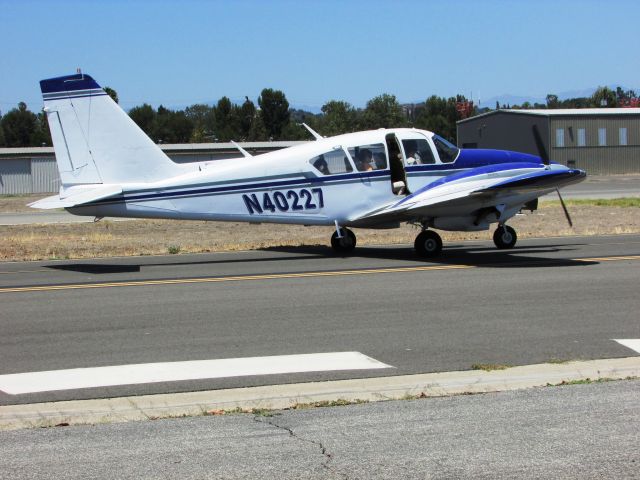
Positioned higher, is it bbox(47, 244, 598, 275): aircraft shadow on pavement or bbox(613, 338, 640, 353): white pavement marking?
bbox(47, 244, 598, 275): aircraft shadow on pavement

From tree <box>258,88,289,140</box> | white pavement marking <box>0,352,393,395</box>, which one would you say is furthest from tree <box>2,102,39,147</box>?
white pavement marking <box>0,352,393,395</box>

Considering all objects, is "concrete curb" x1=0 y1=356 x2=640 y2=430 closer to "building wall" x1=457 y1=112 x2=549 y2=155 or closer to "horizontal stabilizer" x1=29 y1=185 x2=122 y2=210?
"horizontal stabilizer" x1=29 y1=185 x2=122 y2=210

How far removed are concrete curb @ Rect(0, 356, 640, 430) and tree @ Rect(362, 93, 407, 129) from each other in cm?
9364

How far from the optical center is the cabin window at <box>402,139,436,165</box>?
17844 millimetres

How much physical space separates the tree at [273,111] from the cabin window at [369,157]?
92721mm

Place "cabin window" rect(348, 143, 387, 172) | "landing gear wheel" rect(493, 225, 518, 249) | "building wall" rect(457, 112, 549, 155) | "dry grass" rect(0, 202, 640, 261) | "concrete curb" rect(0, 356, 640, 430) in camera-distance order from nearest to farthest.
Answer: "concrete curb" rect(0, 356, 640, 430) → "cabin window" rect(348, 143, 387, 172) → "landing gear wheel" rect(493, 225, 518, 249) → "dry grass" rect(0, 202, 640, 261) → "building wall" rect(457, 112, 549, 155)

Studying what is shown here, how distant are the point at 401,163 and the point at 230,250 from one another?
4.70 m

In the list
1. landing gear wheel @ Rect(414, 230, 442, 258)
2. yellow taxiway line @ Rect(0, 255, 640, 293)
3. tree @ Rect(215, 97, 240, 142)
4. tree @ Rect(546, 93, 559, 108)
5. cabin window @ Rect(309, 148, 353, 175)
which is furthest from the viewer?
tree @ Rect(546, 93, 559, 108)

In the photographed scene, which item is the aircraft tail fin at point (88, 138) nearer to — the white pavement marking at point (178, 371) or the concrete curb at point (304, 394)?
the white pavement marking at point (178, 371)

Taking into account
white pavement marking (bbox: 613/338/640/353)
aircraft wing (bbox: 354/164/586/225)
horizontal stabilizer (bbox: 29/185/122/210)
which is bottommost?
white pavement marking (bbox: 613/338/640/353)

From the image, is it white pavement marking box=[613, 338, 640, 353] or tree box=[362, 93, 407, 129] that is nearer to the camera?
white pavement marking box=[613, 338, 640, 353]

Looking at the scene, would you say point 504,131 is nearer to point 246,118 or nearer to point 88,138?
point 246,118

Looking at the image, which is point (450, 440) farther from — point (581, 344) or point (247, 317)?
point (247, 317)

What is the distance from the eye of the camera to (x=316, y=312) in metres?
10.9
